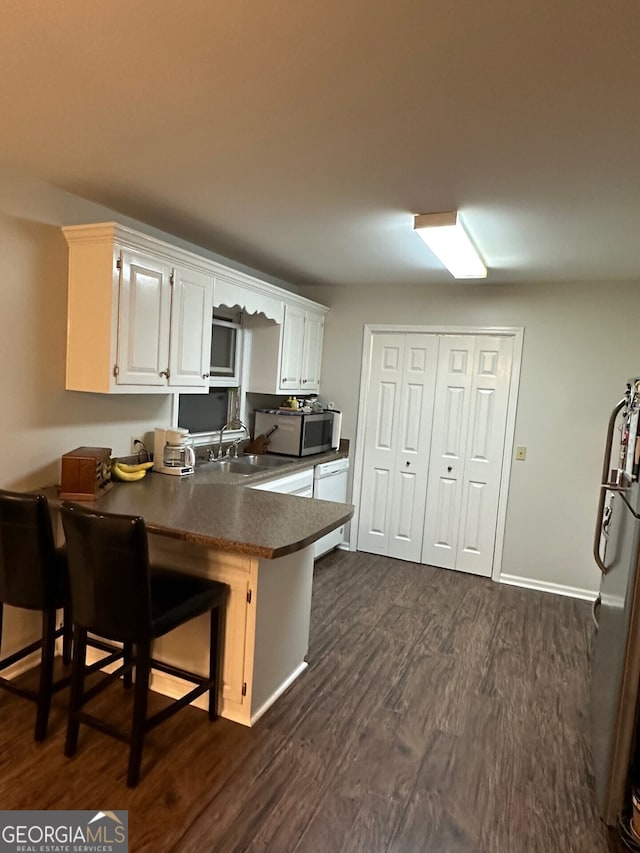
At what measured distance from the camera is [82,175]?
7.78 ft

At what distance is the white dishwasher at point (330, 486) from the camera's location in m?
4.25

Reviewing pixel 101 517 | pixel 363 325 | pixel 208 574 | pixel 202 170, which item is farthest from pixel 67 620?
pixel 363 325

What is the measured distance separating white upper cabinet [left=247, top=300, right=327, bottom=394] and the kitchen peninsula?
1659mm

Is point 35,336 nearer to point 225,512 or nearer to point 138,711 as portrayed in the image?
point 225,512

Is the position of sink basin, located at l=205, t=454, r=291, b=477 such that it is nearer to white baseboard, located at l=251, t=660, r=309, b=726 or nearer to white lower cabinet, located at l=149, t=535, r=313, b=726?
white lower cabinet, located at l=149, t=535, r=313, b=726

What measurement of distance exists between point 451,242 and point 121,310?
70.9 inches

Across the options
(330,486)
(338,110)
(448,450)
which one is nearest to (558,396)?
(448,450)

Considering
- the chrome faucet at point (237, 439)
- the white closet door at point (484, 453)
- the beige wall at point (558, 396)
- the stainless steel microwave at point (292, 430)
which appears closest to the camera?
the beige wall at point (558, 396)

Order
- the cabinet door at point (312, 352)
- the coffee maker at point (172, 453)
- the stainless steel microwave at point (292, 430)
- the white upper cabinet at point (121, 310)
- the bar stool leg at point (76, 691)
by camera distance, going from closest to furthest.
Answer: the bar stool leg at point (76, 691) → the white upper cabinet at point (121, 310) → the coffee maker at point (172, 453) → the stainless steel microwave at point (292, 430) → the cabinet door at point (312, 352)

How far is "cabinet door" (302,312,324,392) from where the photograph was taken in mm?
4473

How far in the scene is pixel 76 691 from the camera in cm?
199

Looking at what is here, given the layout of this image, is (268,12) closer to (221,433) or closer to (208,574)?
(208,574)

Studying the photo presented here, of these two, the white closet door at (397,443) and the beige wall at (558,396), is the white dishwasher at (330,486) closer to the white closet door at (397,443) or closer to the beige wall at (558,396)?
the white closet door at (397,443)

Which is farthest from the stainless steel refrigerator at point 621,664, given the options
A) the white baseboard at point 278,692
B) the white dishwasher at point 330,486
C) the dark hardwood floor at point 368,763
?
the white dishwasher at point 330,486
